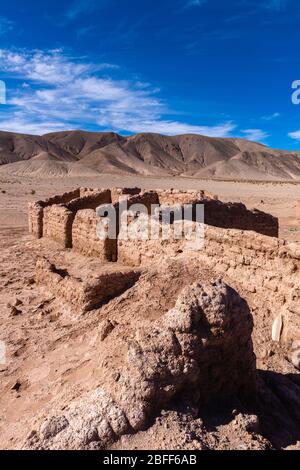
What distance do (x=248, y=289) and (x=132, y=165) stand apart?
10194 cm

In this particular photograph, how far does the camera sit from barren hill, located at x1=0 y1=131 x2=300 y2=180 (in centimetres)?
10319

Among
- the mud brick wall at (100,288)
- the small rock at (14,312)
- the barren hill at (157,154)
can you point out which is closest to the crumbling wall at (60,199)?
the small rock at (14,312)

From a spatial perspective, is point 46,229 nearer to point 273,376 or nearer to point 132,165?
point 273,376

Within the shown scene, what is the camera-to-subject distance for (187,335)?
3.42 metres

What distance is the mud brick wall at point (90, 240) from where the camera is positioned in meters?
9.23

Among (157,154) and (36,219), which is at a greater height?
(157,154)

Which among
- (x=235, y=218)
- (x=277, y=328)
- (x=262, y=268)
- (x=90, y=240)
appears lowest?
(x=277, y=328)

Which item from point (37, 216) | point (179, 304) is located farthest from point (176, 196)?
point (179, 304)

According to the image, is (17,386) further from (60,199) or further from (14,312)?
(60,199)

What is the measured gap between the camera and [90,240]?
9914 mm

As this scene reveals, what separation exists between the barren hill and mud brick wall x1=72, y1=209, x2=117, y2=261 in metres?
82.8

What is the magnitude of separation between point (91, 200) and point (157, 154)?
368 ft

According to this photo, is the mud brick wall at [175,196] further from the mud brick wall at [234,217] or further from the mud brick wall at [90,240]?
the mud brick wall at [90,240]

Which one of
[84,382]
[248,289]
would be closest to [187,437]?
[84,382]
